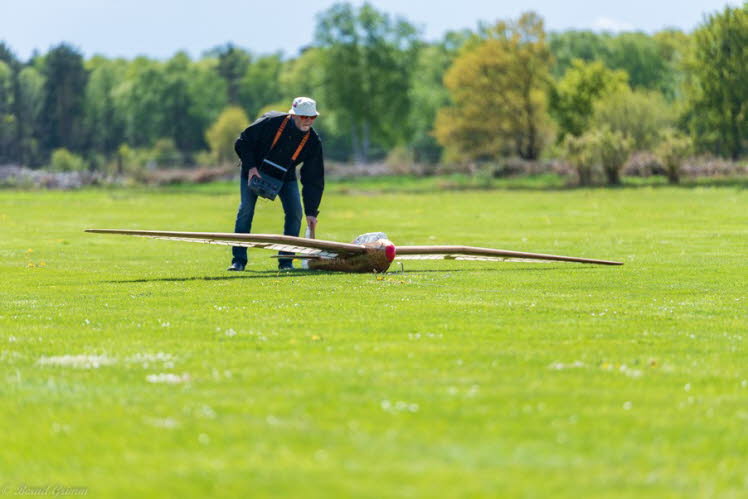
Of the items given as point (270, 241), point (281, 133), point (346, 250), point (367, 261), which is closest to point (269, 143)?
point (281, 133)

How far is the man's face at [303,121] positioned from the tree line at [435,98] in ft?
169

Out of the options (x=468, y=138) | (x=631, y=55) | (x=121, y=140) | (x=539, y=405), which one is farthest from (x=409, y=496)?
(x=121, y=140)

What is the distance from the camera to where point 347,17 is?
130 m

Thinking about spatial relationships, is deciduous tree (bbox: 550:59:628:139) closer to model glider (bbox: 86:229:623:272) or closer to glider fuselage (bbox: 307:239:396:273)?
model glider (bbox: 86:229:623:272)

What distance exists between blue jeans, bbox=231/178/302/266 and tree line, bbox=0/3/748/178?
167 ft

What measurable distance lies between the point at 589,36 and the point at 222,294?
17563cm

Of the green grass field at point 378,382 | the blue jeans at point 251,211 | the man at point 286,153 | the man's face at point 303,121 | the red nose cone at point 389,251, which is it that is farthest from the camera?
the blue jeans at point 251,211

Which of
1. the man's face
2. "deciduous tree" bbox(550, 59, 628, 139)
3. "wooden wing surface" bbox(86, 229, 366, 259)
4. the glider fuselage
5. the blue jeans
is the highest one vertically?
"deciduous tree" bbox(550, 59, 628, 139)

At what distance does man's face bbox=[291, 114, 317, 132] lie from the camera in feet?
62.4

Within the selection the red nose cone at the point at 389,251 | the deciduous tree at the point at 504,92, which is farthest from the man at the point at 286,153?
the deciduous tree at the point at 504,92

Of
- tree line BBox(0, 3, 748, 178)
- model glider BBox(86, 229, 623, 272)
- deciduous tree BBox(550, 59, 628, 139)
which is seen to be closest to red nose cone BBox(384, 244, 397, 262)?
model glider BBox(86, 229, 623, 272)

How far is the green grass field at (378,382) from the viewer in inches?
247

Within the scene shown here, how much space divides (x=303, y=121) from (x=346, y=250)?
2514mm

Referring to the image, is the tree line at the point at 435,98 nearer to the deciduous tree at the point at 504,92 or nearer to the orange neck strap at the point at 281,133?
the deciduous tree at the point at 504,92
